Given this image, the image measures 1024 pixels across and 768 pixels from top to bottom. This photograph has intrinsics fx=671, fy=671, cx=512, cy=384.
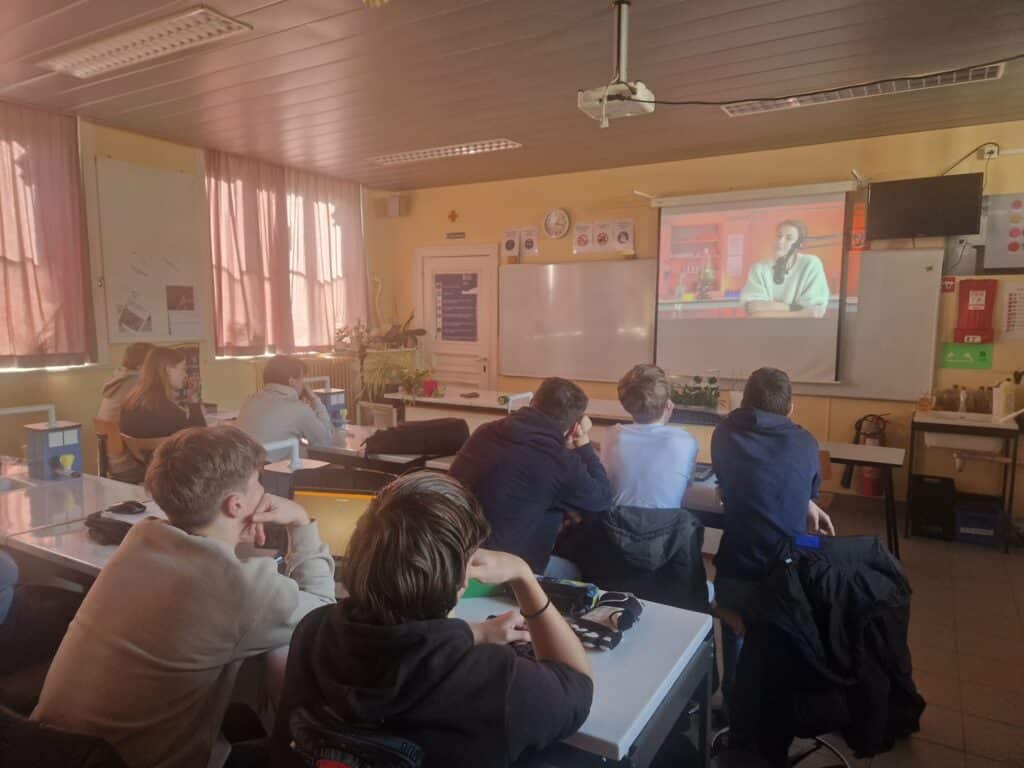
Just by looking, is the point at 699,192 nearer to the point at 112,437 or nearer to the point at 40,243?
the point at 112,437

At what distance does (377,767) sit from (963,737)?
2389 millimetres

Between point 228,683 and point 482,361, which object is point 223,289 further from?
point 228,683

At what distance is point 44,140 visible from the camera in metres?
4.55

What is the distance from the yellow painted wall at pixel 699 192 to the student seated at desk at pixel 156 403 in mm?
2981

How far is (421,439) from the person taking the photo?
3.30m

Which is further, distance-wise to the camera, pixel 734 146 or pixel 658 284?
pixel 658 284

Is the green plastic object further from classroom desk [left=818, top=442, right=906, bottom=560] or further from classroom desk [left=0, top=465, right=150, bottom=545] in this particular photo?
classroom desk [left=818, top=442, right=906, bottom=560]

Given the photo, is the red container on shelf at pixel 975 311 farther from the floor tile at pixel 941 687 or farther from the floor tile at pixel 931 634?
the floor tile at pixel 941 687

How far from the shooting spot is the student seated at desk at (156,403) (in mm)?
3771

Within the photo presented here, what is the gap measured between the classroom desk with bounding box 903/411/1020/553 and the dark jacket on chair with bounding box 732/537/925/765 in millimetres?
3084

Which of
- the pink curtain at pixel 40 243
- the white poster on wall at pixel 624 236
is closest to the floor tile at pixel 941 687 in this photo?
the white poster on wall at pixel 624 236

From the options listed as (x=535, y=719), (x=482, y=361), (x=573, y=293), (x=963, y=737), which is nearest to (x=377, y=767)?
(x=535, y=719)

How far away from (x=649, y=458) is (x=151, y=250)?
4476 millimetres

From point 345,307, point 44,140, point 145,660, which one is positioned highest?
point 44,140
